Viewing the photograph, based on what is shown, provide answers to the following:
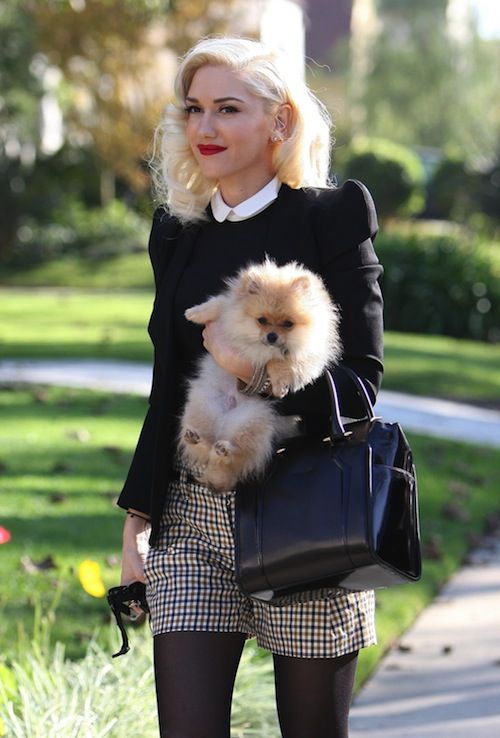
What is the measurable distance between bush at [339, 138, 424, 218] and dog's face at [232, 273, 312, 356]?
23.9 meters

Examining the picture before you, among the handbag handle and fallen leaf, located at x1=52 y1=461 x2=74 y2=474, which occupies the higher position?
the handbag handle

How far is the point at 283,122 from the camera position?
288 cm

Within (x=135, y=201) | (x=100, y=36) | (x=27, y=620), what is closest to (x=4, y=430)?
(x=27, y=620)

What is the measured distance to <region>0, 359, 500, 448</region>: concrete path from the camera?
9523mm

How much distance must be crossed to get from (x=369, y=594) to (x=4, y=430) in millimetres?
5566

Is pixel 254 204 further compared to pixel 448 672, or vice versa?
pixel 448 672

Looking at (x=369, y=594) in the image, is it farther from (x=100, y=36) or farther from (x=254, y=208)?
(x=100, y=36)

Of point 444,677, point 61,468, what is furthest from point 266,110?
point 61,468

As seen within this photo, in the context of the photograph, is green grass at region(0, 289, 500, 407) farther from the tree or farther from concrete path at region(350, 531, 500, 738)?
the tree

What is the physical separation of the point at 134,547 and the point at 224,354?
0.64 metres

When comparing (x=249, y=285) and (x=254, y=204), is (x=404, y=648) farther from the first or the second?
(x=249, y=285)

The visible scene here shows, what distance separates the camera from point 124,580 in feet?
9.84

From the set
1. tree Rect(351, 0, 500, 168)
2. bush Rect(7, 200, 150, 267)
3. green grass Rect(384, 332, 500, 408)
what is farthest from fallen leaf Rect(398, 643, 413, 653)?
tree Rect(351, 0, 500, 168)

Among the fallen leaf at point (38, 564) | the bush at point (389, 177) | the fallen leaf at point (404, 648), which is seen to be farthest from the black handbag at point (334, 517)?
the bush at point (389, 177)
